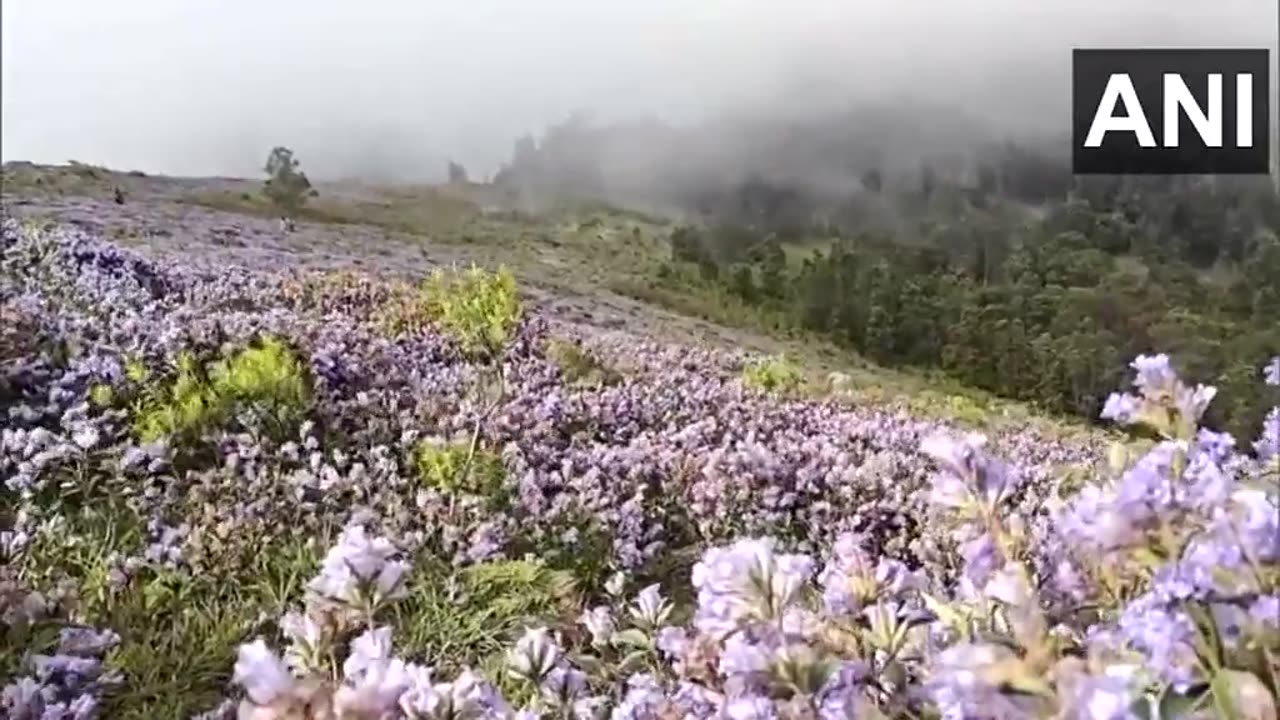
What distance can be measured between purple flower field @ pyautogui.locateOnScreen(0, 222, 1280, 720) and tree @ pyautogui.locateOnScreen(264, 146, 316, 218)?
4.2 inches

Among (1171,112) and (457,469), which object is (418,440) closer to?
(457,469)

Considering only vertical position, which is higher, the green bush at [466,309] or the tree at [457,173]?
the tree at [457,173]

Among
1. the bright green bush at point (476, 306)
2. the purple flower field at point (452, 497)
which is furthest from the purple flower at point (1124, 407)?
the bright green bush at point (476, 306)

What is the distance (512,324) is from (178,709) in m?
0.66

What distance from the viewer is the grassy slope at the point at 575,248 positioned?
1824 mm

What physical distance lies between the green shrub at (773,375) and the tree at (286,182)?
0.65 meters

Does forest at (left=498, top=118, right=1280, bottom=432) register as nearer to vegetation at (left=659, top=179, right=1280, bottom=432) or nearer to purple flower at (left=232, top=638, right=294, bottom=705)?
vegetation at (left=659, top=179, right=1280, bottom=432)

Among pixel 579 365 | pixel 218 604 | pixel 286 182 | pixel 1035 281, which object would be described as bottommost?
pixel 218 604

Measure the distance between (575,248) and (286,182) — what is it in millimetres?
417

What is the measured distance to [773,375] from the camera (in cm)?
184

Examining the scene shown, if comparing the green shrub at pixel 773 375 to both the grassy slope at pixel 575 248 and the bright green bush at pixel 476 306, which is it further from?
the bright green bush at pixel 476 306

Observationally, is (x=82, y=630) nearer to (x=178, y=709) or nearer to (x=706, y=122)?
(x=178, y=709)

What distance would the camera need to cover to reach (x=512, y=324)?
1.86 metres

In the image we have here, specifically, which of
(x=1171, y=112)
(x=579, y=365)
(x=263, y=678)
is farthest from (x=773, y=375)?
(x=263, y=678)
